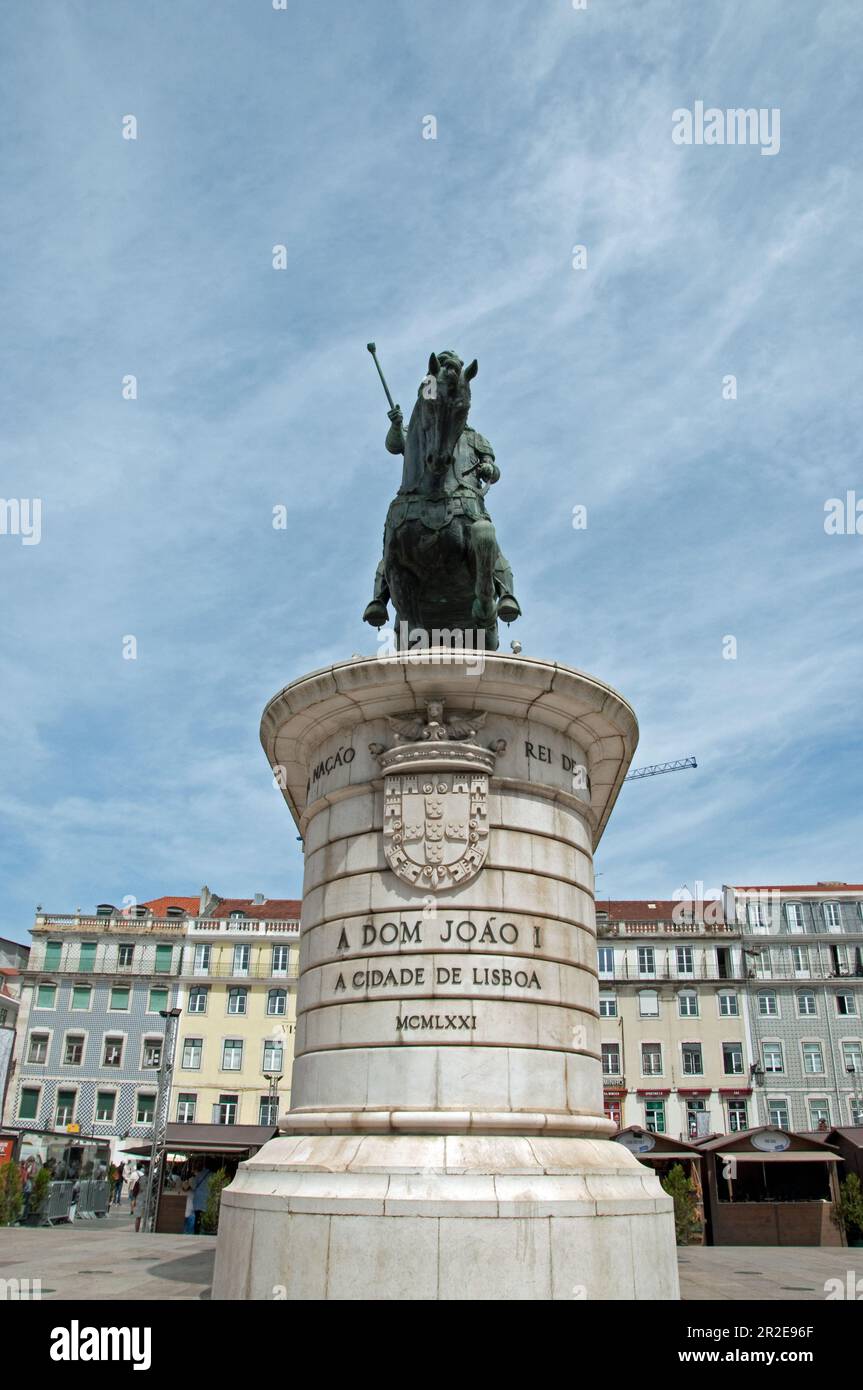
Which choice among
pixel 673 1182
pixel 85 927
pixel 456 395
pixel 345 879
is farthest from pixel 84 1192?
pixel 85 927

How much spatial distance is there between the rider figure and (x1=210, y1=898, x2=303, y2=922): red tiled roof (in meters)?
54.3

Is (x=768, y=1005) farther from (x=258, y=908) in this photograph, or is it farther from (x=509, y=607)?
(x=509, y=607)

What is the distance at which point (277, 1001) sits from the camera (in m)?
61.5

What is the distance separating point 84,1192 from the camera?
32.5 metres

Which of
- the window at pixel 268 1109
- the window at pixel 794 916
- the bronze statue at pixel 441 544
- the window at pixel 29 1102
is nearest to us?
the bronze statue at pixel 441 544

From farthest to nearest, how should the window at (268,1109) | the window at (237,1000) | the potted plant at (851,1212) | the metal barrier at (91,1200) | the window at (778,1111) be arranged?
1. the window at (237,1000)
2. the window at (778,1111)
3. the window at (268,1109)
4. the metal barrier at (91,1200)
5. the potted plant at (851,1212)

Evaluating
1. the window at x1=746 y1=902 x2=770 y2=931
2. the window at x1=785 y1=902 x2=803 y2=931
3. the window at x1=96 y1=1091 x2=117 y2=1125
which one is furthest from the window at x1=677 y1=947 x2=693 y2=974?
the window at x1=96 y1=1091 x2=117 y2=1125

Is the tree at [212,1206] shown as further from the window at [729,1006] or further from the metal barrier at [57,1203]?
the window at [729,1006]

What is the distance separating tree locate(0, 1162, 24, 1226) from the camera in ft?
79.9

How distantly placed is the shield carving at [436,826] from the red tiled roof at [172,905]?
63.0 metres

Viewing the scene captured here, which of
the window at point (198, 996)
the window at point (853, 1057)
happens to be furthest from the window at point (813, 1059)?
the window at point (198, 996)

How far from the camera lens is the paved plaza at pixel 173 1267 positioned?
12.9m
